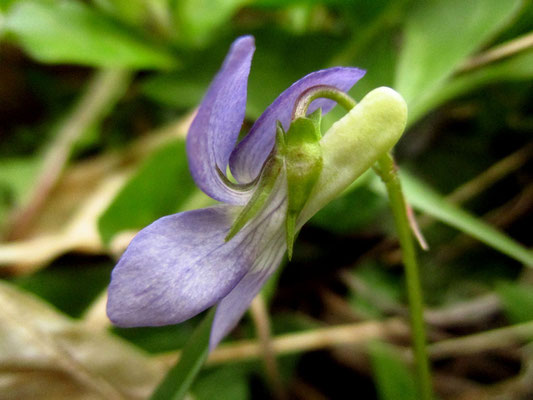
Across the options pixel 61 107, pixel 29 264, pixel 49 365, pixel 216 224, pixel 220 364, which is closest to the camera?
pixel 216 224

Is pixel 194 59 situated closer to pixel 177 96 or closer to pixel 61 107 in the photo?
pixel 177 96

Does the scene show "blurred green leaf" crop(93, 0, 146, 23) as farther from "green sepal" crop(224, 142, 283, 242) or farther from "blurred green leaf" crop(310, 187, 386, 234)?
"green sepal" crop(224, 142, 283, 242)

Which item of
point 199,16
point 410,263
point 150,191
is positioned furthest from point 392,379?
point 199,16

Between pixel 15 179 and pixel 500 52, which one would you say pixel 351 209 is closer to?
pixel 500 52

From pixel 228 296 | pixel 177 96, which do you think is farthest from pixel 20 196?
pixel 228 296

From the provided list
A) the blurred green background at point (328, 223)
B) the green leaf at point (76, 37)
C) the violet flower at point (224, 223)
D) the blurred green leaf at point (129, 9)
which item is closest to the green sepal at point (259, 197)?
the violet flower at point (224, 223)

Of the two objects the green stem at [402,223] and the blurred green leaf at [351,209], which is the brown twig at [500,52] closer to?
the blurred green leaf at [351,209]
